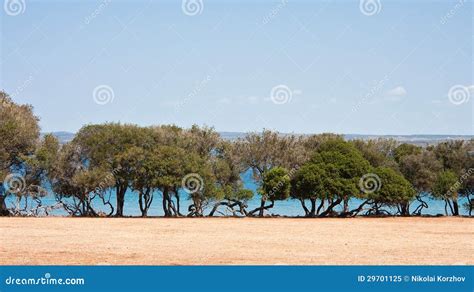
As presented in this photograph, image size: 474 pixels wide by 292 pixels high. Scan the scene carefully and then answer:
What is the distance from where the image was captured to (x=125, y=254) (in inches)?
1139

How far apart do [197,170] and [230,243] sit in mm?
25174

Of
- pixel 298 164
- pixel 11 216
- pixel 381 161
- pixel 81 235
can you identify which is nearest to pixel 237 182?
pixel 298 164

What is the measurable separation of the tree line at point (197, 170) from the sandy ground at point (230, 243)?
30.3 ft

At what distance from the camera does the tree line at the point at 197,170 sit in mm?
58312

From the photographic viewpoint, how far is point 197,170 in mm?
59031

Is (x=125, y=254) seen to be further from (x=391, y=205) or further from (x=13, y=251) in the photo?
(x=391, y=205)

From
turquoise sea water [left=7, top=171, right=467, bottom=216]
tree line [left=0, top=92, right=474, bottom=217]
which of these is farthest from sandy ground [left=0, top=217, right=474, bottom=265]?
turquoise sea water [left=7, top=171, right=467, bottom=216]

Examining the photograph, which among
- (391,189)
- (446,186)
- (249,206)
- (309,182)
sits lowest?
(249,206)

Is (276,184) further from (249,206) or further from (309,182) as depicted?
(249,206)

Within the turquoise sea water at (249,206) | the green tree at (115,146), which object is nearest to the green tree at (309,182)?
the turquoise sea water at (249,206)

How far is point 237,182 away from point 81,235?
2688cm

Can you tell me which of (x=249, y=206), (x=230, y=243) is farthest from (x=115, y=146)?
(x=230, y=243)

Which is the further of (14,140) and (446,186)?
(446,186)

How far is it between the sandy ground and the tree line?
9.23 metres
